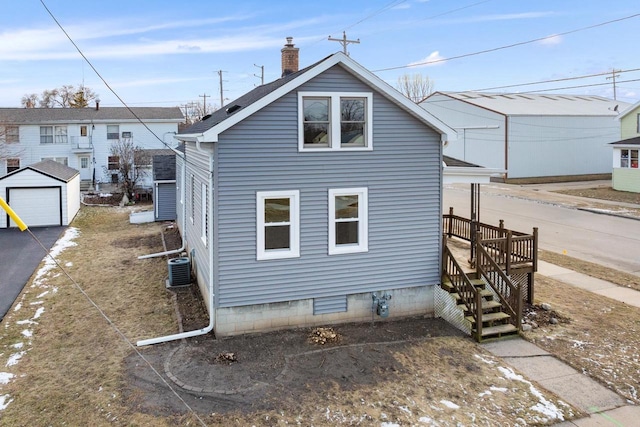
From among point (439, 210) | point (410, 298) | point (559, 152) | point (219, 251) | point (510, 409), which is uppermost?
point (559, 152)

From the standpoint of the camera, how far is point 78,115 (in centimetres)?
3897

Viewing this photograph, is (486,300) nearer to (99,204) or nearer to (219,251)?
(219,251)

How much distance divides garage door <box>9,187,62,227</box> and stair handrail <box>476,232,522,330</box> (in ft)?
64.6

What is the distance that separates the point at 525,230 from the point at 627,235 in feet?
13.9

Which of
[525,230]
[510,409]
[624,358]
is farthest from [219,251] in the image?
[525,230]

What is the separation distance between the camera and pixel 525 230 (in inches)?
812

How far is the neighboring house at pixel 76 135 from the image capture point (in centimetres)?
3716

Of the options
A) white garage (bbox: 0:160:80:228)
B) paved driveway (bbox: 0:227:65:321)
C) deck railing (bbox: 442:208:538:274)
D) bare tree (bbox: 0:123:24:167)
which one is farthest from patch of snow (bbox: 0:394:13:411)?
bare tree (bbox: 0:123:24:167)

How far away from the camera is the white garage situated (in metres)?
21.8

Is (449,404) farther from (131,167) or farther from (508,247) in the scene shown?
(131,167)

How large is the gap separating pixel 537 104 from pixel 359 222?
144ft

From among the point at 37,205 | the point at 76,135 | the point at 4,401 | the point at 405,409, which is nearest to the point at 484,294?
the point at 405,409

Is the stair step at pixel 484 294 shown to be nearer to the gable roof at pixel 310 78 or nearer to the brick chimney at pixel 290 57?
the gable roof at pixel 310 78

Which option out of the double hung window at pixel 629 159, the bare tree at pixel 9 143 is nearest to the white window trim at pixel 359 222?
the double hung window at pixel 629 159
